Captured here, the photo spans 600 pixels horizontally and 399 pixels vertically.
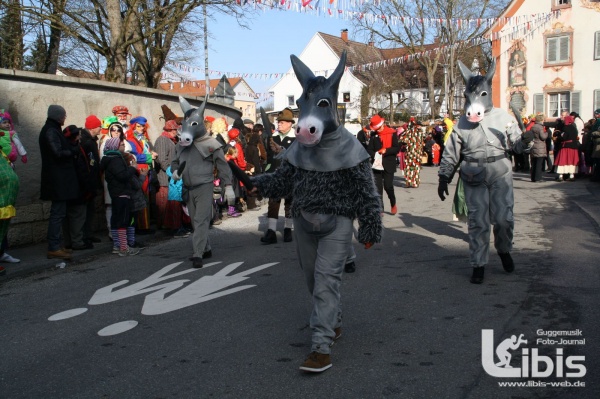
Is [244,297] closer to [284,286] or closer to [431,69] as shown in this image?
[284,286]

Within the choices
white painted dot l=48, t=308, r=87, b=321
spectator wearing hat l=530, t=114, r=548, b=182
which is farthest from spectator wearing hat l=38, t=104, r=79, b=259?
spectator wearing hat l=530, t=114, r=548, b=182

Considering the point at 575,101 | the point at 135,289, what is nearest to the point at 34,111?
the point at 135,289

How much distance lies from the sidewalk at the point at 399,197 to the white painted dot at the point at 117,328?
292 centimetres

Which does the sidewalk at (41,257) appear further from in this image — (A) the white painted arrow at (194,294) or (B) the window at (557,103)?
(B) the window at (557,103)

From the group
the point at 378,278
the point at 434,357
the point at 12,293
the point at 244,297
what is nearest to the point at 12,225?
the point at 12,293

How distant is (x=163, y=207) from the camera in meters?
11.8

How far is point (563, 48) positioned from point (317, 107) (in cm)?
3720

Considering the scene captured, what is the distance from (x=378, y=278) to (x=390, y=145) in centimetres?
566

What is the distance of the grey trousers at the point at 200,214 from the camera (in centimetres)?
827

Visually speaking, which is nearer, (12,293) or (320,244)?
(320,244)

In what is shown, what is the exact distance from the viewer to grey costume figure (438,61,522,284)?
22.1 feet

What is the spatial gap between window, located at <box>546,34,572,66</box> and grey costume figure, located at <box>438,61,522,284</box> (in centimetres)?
3410

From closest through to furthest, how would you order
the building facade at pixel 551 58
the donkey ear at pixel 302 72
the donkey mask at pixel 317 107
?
the donkey mask at pixel 317 107, the donkey ear at pixel 302 72, the building facade at pixel 551 58

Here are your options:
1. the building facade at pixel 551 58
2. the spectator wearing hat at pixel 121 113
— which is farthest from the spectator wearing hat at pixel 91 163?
the building facade at pixel 551 58
